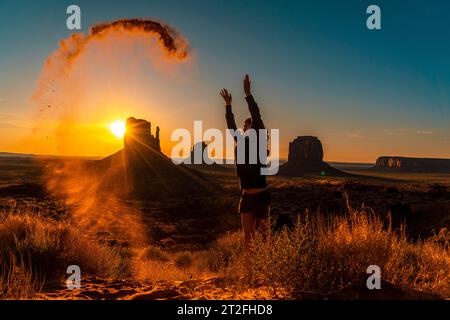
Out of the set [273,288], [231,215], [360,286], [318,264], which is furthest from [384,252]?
[231,215]

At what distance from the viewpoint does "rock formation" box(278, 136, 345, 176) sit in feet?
448

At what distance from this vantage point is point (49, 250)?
666 cm

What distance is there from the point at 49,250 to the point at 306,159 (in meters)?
143

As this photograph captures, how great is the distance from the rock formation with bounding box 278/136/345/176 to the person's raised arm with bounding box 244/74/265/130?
427ft

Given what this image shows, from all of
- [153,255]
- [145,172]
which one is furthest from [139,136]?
[153,255]

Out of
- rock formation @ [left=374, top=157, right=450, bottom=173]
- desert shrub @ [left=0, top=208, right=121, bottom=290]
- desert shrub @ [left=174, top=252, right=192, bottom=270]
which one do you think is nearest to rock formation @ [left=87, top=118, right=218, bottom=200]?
desert shrub @ [left=174, top=252, right=192, bottom=270]

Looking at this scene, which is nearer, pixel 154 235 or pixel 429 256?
pixel 429 256

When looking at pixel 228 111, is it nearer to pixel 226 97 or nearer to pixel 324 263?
pixel 226 97

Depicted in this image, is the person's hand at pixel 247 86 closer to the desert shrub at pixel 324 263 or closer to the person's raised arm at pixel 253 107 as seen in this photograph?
the person's raised arm at pixel 253 107

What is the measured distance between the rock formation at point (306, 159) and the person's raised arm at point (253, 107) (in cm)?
13022

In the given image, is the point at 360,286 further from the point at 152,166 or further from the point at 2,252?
the point at 152,166

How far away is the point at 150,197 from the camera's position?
5278 centimetres

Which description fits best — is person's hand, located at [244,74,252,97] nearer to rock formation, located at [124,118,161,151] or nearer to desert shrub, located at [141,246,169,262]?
desert shrub, located at [141,246,169,262]
